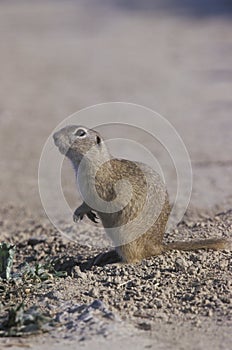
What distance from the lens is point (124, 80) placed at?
1446 cm

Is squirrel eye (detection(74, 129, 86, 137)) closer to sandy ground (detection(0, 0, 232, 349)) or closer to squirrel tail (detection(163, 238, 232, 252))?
squirrel tail (detection(163, 238, 232, 252))

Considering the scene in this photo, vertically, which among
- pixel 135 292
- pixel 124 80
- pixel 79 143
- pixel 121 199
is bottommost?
pixel 135 292

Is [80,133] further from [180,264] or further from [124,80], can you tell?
[124,80]

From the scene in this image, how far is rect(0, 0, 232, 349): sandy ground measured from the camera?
839 centimetres

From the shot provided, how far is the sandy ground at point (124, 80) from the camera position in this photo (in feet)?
27.5

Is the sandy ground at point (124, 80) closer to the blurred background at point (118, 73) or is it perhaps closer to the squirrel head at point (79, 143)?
the blurred background at point (118, 73)

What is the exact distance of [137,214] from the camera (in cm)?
544

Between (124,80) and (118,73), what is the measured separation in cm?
82

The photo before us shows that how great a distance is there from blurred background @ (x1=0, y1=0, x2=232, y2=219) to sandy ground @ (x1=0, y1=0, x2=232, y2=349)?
0.06 ft

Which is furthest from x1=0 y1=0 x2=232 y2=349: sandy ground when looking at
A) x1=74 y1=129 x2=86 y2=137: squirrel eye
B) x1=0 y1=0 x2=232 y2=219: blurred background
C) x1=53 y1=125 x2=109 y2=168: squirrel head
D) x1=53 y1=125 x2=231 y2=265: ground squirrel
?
x1=74 y1=129 x2=86 y2=137: squirrel eye

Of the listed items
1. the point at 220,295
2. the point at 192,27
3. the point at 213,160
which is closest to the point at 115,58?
the point at 192,27

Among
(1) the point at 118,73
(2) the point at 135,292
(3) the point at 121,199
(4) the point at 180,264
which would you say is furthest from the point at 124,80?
(2) the point at 135,292

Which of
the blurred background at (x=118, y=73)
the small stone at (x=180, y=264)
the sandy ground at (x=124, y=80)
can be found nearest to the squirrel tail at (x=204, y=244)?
the small stone at (x=180, y=264)

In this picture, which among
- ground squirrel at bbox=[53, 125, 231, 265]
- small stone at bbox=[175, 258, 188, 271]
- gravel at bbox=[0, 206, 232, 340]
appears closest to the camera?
gravel at bbox=[0, 206, 232, 340]
